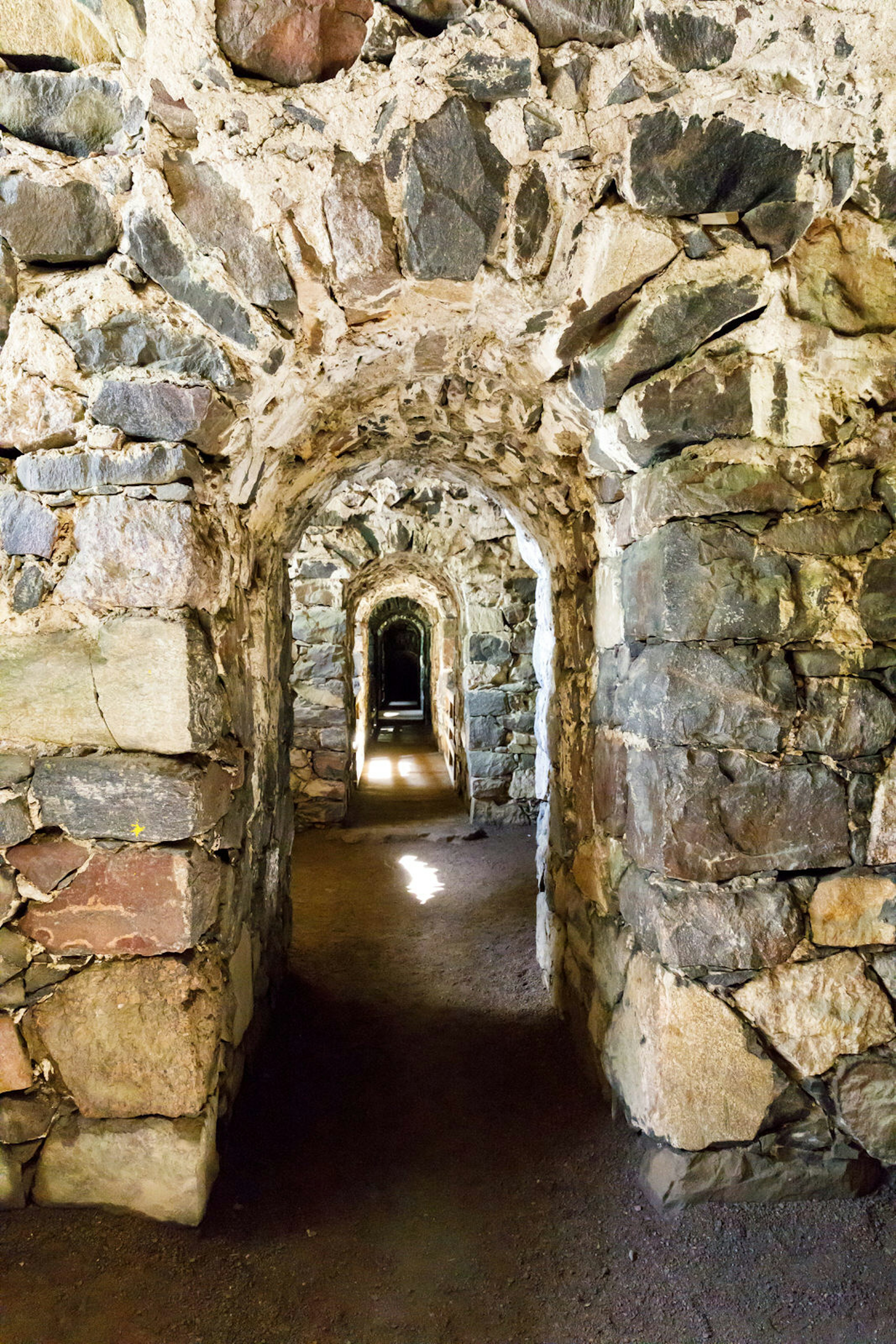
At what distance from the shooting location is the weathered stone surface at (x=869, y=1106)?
5.84 ft

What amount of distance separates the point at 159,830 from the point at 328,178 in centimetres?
146

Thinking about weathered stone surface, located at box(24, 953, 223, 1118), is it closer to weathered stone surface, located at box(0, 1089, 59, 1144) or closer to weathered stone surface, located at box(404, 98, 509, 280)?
weathered stone surface, located at box(0, 1089, 59, 1144)

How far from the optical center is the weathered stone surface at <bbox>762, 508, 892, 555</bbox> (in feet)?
5.61

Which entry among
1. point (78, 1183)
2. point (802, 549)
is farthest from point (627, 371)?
point (78, 1183)

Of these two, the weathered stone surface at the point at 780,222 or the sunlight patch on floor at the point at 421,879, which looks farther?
the sunlight patch on floor at the point at 421,879

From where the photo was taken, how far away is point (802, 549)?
1712mm

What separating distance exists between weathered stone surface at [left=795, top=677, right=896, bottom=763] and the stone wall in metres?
4.23

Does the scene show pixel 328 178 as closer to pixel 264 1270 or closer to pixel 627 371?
pixel 627 371

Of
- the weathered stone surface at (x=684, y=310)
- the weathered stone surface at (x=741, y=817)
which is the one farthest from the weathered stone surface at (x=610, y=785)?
the weathered stone surface at (x=684, y=310)

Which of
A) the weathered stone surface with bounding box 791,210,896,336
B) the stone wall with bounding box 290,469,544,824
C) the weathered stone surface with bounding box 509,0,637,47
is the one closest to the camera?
the weathered stone surface with bounding box 509,0,637,47

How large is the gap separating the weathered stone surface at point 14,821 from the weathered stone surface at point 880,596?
6.69 feet

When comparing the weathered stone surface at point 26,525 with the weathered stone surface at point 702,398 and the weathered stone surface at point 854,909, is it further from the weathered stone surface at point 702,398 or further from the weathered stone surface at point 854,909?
the weathered stone surface at point 854,909

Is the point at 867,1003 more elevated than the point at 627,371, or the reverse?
the point at 627,371

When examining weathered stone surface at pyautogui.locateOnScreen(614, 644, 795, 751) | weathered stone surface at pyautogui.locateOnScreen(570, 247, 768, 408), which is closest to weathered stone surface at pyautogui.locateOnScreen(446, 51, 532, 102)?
weathered stone surface at pyautogui.locateOnScreen(570, 247, 768, 408)
